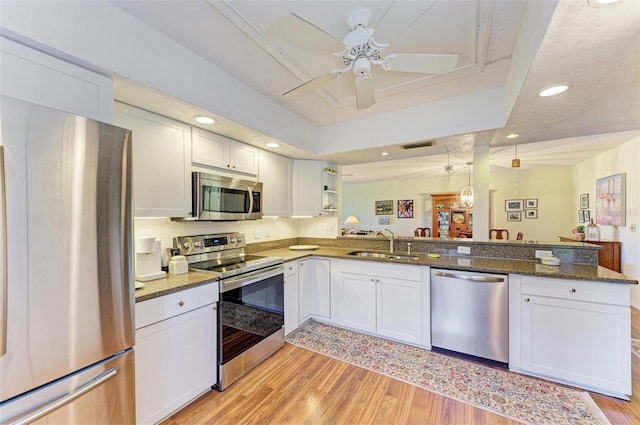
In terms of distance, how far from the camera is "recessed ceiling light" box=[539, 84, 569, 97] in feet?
5.25

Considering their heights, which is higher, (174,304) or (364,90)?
(364,90)

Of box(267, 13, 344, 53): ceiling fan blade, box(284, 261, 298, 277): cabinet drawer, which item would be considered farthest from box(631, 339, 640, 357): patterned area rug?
box(267, 13, 344, 53): ceiling fan blade

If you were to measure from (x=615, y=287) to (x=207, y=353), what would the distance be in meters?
2.95

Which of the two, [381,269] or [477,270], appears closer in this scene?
[477,270]

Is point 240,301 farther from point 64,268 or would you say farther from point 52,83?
point 52,83

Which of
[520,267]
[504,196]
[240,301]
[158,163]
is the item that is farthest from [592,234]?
[158,163]

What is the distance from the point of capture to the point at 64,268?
1045 millimetres

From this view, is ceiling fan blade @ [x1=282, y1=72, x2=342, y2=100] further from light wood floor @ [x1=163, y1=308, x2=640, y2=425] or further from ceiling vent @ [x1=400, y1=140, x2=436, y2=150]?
light wood floor @ [x1=163, y1=308, x2=640, y2=425]

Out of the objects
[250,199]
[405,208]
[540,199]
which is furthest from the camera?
[405,208]

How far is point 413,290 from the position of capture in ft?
8.43

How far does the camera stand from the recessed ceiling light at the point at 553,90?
63.0 inches

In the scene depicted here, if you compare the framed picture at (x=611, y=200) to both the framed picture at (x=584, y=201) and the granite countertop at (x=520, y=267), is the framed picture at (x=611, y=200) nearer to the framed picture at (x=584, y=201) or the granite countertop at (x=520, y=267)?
the framed picture at (x=584, y=201)

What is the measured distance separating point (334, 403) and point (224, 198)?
185cm

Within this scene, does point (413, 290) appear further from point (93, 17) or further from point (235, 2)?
point (93, 17)
